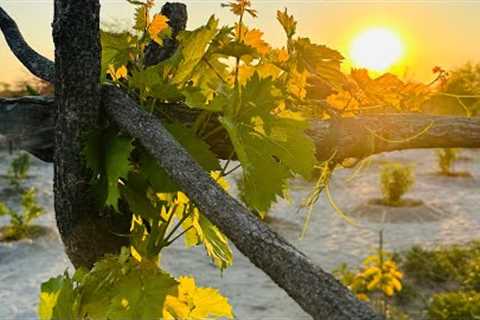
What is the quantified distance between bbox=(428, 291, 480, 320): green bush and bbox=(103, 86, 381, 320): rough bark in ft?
17.5

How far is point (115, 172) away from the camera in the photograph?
1.11 metres

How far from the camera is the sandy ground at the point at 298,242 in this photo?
23.4 feet

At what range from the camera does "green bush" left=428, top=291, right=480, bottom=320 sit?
236 inches

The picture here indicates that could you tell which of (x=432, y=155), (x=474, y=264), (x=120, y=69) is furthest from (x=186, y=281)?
Answer: (x=432, y=155)

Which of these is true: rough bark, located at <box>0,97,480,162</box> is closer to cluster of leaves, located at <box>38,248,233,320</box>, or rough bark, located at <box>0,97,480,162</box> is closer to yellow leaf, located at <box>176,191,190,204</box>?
yellow leaf, located at <box>176,191,190,204</box>

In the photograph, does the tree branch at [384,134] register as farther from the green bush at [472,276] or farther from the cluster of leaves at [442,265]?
the cluster of leaves at [442,265]

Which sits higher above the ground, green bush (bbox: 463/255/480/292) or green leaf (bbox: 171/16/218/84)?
green leaf (bbox: 171/16/218/84)

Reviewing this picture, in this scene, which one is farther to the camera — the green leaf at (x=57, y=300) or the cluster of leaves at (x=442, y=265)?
the cluster of leaves at (x=442, y=265)

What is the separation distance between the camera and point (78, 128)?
3.70 feet

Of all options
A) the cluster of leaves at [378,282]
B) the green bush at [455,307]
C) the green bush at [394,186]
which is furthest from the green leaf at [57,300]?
the green bush at [394,186]

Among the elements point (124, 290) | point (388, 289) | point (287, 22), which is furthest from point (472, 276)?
point (124, 290)

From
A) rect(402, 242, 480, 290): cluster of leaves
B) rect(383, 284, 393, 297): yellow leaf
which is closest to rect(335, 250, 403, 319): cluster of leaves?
rect(383, 284, 393, 297): yellow leaf

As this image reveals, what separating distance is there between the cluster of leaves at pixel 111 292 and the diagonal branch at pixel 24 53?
341mm

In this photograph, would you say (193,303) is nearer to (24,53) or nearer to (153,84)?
(153,84)
